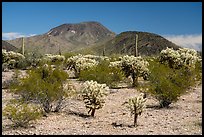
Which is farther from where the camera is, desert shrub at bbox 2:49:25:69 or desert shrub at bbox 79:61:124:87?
desert shrub at bbox 2:49:25:69

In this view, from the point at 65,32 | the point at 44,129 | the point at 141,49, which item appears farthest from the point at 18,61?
the point at 65,32

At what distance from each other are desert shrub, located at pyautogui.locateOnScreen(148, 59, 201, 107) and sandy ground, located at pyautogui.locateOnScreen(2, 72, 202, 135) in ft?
1.34

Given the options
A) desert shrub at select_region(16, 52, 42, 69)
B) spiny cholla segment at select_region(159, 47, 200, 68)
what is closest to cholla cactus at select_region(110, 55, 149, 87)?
A: spiny cholla segment at select_region(159, 47, 200, 68)

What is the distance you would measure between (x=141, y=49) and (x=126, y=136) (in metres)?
80.2

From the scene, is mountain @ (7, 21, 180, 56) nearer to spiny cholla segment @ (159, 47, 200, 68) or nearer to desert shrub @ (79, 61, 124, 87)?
spiny cholla segment @ (159, 47, 200, 68)

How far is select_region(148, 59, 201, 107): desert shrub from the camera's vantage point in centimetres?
1413

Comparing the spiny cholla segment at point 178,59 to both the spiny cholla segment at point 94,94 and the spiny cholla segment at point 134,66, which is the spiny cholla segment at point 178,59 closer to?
the spiny cholla segment at point 134,66

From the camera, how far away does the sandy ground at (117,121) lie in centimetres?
999

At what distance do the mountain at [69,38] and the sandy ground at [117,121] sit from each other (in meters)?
109

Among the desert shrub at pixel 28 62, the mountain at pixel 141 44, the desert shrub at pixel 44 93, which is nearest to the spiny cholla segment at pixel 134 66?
the desert shrub at pixel 44 93

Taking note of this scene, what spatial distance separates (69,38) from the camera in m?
170

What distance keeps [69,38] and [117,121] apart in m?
160

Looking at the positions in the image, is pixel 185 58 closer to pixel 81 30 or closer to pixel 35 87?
pixel 35 87

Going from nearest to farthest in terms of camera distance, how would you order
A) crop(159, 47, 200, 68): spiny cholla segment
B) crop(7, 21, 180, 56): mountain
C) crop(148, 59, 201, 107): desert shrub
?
crop(148, 59, 201, 107): desert shrub → crop(159, 47, 200, 68): spiny cholla segment → crop(7, 21, 180, 56): mountain
